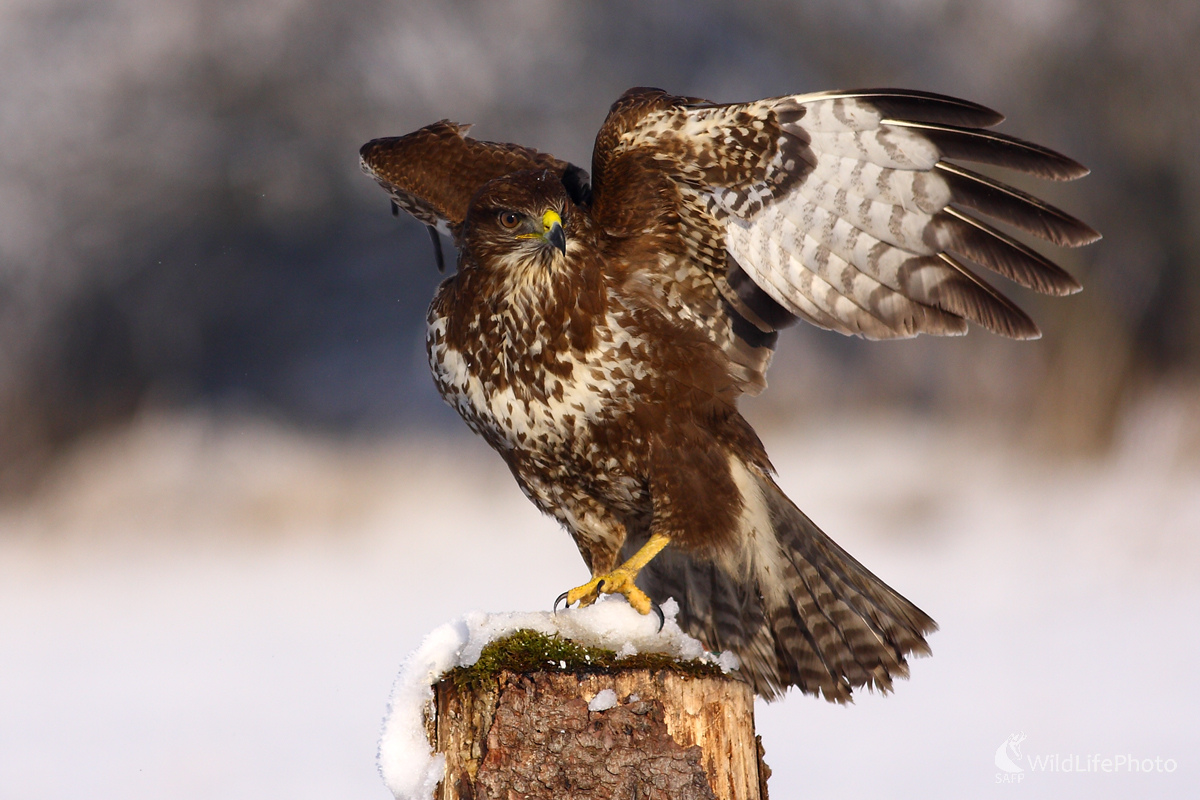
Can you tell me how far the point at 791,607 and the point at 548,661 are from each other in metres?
1.16

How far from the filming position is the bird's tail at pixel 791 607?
126 inches

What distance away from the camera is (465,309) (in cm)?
331

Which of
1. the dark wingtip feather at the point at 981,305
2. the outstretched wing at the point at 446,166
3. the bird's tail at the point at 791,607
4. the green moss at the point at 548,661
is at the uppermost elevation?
the outstretched wing at the point at 446,166

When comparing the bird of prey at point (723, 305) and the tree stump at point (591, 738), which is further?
the bird of prey at point (723, 305)

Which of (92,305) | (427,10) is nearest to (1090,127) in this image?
(427,10)

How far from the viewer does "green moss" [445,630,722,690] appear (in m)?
2.38

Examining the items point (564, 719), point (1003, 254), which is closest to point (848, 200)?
point (1003, 254)

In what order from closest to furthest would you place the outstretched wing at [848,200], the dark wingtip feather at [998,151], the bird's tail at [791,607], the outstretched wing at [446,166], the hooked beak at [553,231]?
the dark wingtip feather at [998,151], the outstretched wing at [848,200], the hooked beak at [553,231], the bird's tail at [791,607], the outstretched wing at [446,166]

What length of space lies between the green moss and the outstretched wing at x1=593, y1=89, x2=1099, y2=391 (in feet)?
3.97

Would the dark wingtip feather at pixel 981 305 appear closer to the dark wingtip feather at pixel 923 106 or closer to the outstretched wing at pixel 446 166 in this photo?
the dark wingtip feather at pixel 923 106

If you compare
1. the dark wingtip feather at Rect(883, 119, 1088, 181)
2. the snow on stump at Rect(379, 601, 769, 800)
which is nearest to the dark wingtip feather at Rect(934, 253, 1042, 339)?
the dark wingtip feather at Rect(883, 119, 1088, 181)

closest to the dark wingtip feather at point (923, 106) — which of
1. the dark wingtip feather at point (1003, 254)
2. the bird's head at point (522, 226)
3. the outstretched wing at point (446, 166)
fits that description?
the dark wingtip feather at point (1003, 254)

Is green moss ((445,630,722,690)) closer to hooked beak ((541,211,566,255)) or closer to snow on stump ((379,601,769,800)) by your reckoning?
snow on stump ((379,601,769,800))

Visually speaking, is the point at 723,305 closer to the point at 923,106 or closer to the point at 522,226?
the point at 522,226
